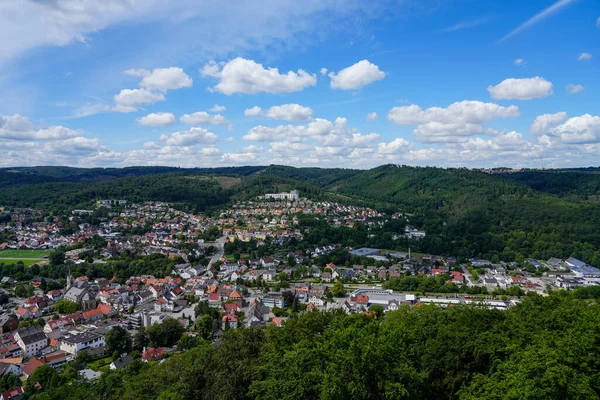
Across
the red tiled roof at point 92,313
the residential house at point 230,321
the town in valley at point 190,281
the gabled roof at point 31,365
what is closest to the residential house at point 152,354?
the town in valley at point 190,281

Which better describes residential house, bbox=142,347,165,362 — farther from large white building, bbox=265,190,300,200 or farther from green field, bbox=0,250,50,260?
large white building, bbox=265,190,300,200

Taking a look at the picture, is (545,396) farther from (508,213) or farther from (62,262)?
(508,213)

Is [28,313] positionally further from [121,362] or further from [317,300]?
[317,300]

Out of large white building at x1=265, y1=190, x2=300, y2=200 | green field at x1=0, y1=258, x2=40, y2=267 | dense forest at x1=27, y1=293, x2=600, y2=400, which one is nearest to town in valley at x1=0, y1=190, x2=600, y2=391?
green field at x1=0, y1=258, x2=40, y2=267

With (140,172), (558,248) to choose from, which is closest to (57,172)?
(140,172)

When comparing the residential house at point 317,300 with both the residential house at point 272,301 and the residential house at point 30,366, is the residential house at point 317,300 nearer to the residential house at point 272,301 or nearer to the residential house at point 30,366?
the residential house at point 272,301

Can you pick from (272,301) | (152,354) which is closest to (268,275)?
(272,301)

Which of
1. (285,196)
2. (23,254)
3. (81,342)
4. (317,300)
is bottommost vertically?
(23,254)
